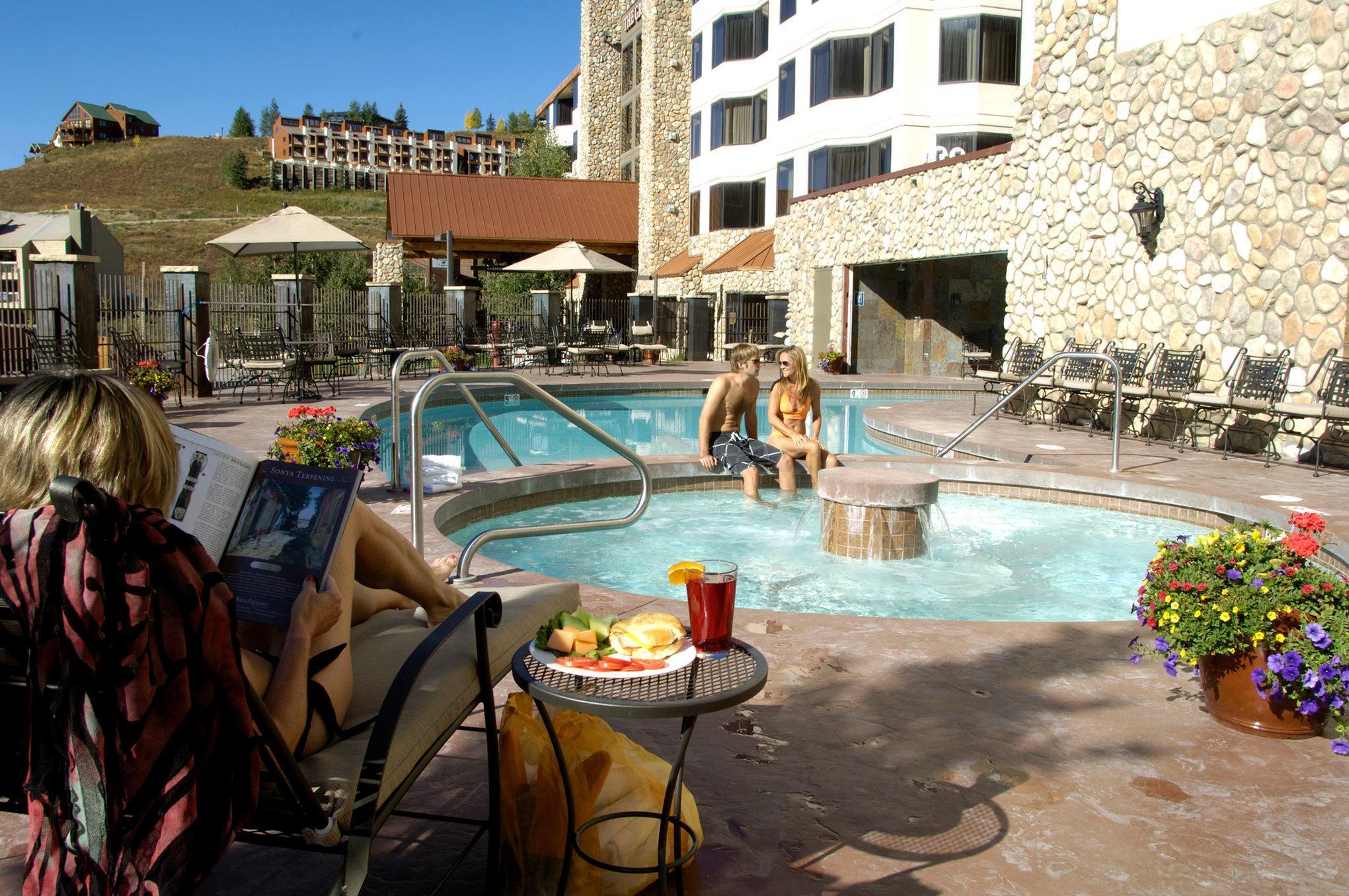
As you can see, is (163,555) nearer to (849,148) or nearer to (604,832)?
(604,832)

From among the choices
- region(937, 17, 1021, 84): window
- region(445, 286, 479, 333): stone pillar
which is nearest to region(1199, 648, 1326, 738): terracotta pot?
region(445, 286, 479, 333): stone pillar

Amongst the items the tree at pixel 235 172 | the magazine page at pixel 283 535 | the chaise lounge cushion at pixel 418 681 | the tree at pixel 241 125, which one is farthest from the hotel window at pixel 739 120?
the tree at pixel 241 125

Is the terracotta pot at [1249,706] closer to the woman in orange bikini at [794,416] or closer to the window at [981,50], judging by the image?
the woman in orange bikini at [794,416]

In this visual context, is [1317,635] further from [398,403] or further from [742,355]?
[742,355]

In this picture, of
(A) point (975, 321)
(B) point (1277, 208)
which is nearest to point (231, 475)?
(B) point (1277, 208)

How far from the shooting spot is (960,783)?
289 cm

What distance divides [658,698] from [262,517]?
938 mm

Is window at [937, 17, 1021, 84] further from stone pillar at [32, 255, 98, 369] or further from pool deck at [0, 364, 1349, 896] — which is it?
pool deck at [0, 364, 1349, 896]

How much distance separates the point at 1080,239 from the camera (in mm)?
13023

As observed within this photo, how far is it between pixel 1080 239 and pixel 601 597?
10.7 metres

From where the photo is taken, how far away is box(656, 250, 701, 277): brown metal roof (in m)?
31.2

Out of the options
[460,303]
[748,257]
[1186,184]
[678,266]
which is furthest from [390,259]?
[1186,184]

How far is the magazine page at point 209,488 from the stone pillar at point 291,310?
17150mm

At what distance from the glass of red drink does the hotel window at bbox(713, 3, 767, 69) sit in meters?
28.5
